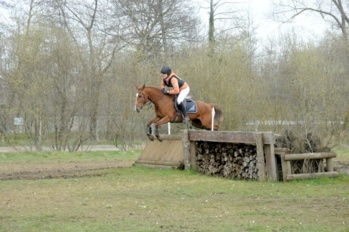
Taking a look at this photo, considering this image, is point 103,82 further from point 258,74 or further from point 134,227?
point 134,227

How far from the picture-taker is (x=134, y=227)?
27.2 ft

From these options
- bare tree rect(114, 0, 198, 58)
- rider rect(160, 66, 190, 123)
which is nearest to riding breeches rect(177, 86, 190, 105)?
rider rect(160, 66, 190, 123)

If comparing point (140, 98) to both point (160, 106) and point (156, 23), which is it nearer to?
point (160, 106)

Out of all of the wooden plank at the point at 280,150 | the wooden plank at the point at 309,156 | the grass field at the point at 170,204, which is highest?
the wooden plank at the point at 280,150

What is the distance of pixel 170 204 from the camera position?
34.4 ft

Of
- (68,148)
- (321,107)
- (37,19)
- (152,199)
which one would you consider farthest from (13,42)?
(152,199)

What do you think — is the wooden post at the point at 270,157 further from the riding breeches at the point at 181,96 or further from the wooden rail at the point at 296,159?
the riding breeches at the point at 181,96

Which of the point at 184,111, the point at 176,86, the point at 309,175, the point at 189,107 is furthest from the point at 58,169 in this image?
the point at 309,175

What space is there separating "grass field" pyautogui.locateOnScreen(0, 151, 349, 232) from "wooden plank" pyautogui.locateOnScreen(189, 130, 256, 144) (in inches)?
33.9

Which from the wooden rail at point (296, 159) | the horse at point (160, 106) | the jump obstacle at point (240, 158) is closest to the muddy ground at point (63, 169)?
the wooden rail at point (296, 159)

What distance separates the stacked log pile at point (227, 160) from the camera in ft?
45.7

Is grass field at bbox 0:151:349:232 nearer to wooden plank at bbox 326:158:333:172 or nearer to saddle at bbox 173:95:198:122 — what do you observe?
wooden plank at bbox 326:158:333:172

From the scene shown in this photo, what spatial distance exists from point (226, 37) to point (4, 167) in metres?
15.9

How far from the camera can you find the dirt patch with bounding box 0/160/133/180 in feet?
A: 50.5
